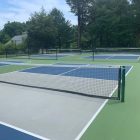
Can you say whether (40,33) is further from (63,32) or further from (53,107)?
(53,107)

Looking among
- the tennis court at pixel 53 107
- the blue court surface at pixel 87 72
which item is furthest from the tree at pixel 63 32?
the tennis court at pixel 53 107

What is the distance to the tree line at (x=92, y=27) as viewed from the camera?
37781mm

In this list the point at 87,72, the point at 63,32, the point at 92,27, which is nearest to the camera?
the point at 87,72

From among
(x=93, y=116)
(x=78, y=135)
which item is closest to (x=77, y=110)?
(x=93, y=116)

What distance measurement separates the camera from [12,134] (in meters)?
5.14

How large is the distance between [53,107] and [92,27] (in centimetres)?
3581

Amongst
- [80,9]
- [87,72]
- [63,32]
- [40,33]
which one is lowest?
[87,72]

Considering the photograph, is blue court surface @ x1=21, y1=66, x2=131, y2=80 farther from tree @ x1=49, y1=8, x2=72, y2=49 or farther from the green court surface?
tree @ x1=49, y1=8, x2=72, y2=49

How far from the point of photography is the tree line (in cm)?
3778

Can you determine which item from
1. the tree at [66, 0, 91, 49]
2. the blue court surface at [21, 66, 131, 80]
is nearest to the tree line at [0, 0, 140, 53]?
the tree at [66, 0, 91, 49]

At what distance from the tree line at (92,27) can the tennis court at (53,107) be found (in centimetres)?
2729

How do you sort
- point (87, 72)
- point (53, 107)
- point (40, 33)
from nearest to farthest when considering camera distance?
point (53, 107) < point (87, 72) < point (40, 33)

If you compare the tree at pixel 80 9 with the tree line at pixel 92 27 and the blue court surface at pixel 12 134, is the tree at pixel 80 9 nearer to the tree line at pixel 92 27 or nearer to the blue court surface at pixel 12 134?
the tree line at pixel 92 27

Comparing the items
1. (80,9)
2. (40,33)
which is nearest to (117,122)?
(40,33)
